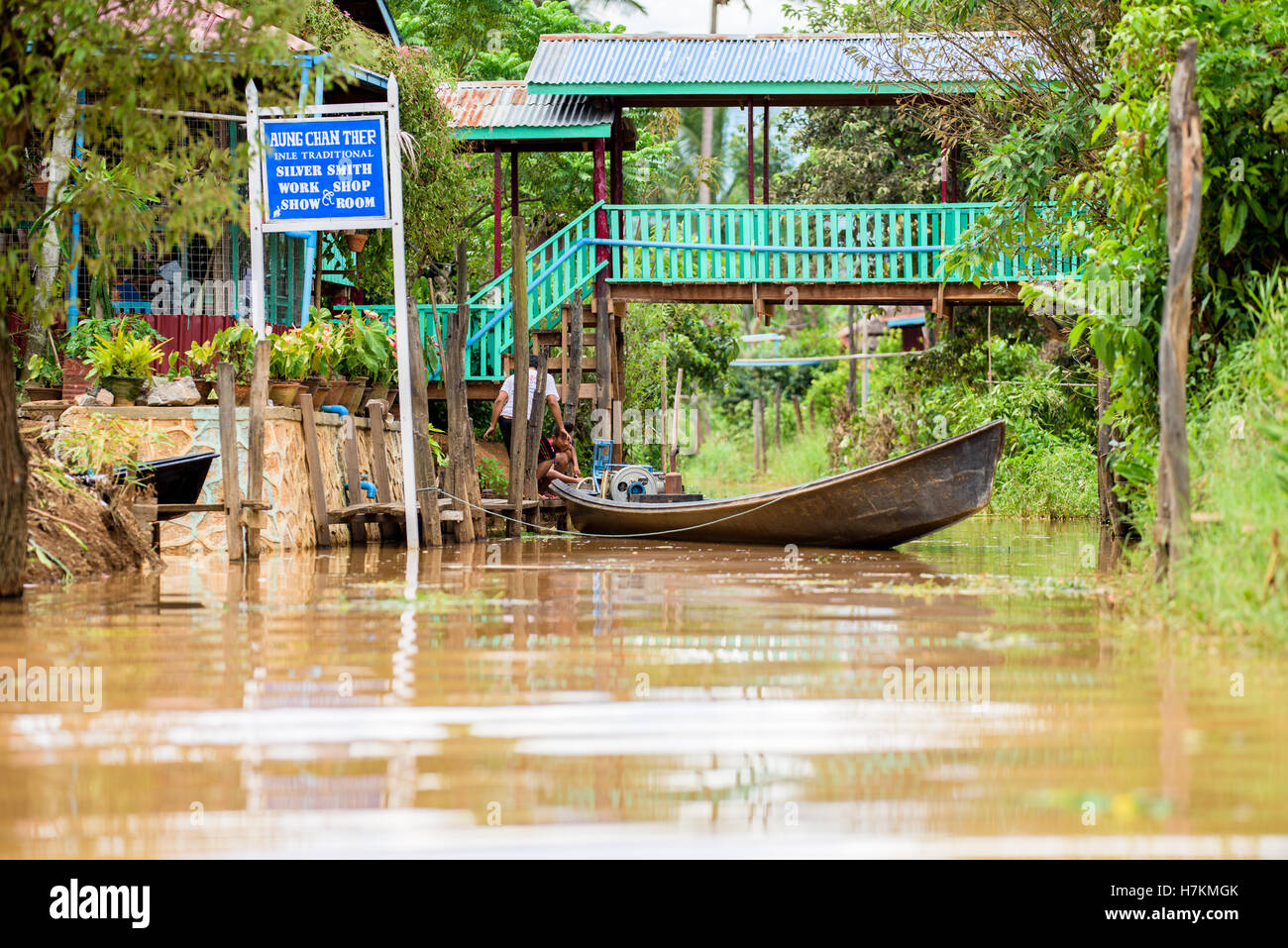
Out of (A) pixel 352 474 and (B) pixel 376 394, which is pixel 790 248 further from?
(A) pixel 352 474

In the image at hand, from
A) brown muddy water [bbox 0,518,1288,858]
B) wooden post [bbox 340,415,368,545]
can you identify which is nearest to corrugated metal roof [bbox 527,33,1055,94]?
wooden post [bbox 340,415,368,545]

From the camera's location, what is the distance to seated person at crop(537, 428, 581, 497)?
14.7 meters

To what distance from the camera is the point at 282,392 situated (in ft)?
35.7

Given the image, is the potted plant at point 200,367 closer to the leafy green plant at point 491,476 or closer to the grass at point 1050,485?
the leafy green plant at point 491,476

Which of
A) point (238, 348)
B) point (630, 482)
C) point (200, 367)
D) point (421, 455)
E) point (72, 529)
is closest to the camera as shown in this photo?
point (72, 529)

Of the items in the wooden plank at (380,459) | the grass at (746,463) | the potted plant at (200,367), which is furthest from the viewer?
the grass at (746,463)

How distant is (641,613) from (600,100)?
1127cm

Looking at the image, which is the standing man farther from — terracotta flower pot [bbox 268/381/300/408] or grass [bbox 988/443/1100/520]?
grass [bbox 988/443/1100/520]

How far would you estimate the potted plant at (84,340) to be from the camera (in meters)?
10.6

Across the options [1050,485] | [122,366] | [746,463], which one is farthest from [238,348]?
[746,463]

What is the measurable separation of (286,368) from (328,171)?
1867 mm

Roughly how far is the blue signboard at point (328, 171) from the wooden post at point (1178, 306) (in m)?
5.72

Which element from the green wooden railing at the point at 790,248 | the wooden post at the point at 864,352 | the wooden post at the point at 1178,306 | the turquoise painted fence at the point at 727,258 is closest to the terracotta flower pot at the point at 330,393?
the turquoise painted fence at the point at 727,258
